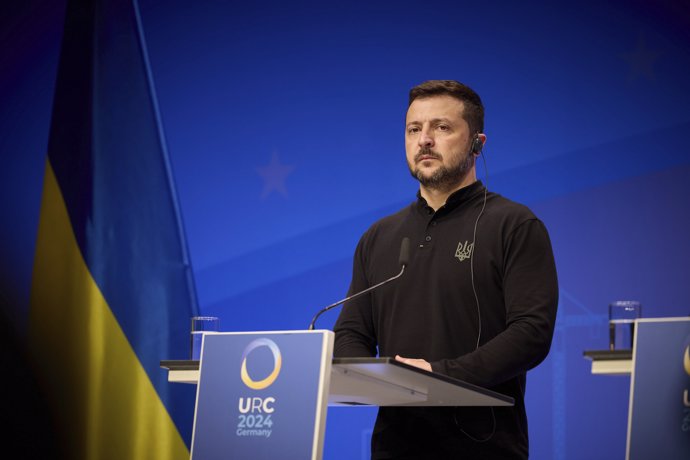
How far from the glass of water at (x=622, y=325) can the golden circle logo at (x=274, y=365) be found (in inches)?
68.8

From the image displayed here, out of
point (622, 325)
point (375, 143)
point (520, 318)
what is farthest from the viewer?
point (375, 143)

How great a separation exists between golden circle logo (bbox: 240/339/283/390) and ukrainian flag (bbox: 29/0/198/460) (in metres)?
2.58

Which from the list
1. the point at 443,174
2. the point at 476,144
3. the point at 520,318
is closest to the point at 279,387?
the point at 520,318

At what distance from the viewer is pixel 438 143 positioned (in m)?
2.77

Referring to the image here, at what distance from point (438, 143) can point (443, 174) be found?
0.10 meters

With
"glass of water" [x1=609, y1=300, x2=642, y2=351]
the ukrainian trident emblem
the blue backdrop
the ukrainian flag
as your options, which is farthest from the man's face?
the ukrainian flag

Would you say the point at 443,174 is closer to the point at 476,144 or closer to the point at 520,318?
the point at 476,144

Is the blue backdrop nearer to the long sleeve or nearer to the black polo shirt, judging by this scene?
the black polo shirt

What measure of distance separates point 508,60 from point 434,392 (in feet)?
8.93

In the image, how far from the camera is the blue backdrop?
13.6ft

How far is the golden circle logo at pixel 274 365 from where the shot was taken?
1897 mm

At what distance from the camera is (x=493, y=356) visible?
2.26 meters

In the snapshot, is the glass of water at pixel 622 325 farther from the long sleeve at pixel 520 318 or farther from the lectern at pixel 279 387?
the lectern at pixel 279 387

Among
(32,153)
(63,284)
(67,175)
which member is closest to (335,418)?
(63,284)
